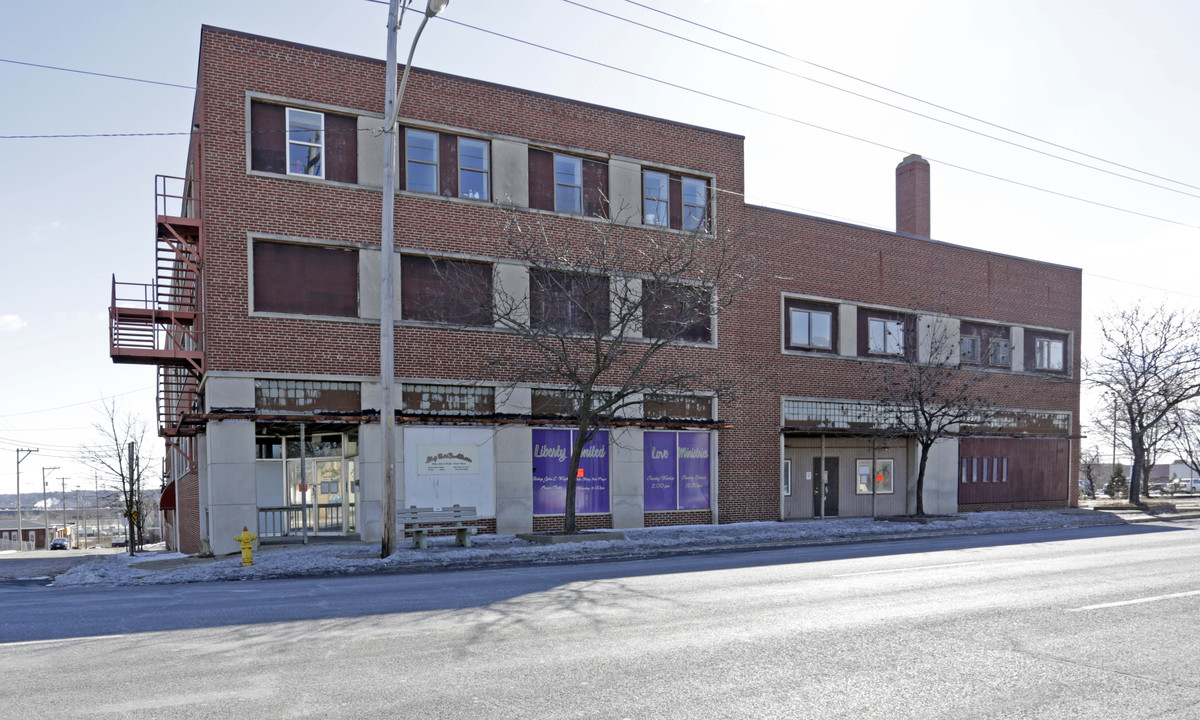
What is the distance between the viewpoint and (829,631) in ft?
26.4

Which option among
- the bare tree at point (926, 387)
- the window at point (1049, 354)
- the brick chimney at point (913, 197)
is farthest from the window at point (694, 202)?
the window at point (1049, 354)

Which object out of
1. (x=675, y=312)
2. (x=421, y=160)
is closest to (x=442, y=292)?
(x=421, y=160)

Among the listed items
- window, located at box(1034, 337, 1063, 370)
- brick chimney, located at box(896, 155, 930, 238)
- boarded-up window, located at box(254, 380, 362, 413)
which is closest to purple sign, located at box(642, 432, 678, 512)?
boarded-up window, located at box(254, 380, 362, 413)

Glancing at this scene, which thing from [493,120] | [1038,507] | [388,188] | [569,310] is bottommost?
[1038,507]

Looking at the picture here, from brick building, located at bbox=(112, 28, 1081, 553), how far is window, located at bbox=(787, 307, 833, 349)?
0.09 m

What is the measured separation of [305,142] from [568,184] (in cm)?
685

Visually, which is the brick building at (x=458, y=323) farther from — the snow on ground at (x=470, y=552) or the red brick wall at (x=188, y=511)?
the snow on ground at (x=470, y=552)

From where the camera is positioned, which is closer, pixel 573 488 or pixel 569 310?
pixel 573 488

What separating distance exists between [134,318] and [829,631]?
19.2 meters

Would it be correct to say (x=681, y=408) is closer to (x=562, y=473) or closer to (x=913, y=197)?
(x=562, y=473)

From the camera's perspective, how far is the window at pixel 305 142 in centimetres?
2002

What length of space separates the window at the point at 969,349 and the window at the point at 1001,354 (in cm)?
61

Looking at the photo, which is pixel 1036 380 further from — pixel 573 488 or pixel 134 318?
pixel 134 318

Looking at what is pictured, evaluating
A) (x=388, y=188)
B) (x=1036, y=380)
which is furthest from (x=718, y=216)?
(x=1036, y=380)
